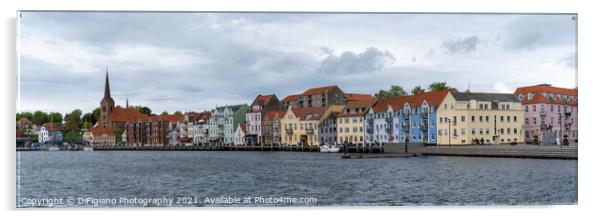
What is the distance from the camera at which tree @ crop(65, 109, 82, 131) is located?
1288cm

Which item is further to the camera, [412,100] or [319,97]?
[412,100]

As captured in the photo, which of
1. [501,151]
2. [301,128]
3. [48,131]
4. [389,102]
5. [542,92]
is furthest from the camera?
[301,128]

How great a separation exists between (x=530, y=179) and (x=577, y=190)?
12.8 ft

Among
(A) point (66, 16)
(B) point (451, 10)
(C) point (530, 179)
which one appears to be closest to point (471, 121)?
(C) point (530, 179)

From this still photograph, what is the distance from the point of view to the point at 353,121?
23.8 metres

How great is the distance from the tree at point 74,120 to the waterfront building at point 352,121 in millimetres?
7583

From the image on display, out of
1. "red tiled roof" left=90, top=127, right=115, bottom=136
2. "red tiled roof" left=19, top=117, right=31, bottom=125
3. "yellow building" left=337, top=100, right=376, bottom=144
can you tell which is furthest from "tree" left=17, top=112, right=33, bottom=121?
"yellow building" left=337, top=100, right=376, bottom=144

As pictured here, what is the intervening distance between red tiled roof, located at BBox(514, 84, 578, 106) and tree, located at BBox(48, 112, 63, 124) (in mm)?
8664

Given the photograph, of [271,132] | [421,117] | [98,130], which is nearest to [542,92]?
[421,117]

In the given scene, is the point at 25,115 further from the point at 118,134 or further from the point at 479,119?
the point at 118,134

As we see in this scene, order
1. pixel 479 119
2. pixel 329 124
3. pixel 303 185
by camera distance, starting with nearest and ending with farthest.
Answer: pixel 303 185 → pixel 479 119 → pixel 329 124

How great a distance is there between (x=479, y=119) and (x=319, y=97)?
528 cm

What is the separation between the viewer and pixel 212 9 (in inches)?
420

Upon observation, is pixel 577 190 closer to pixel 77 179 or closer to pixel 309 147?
pixel 77 179
